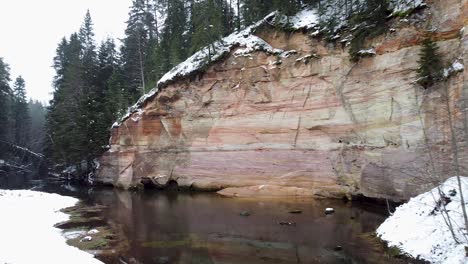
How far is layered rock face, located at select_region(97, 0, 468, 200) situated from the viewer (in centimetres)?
1786

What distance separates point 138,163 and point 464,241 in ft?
93.3

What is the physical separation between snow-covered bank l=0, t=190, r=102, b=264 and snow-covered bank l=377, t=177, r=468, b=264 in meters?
8.64

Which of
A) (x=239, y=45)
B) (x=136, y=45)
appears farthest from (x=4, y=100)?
(x=239, y=45)

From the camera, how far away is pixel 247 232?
14.7 meters

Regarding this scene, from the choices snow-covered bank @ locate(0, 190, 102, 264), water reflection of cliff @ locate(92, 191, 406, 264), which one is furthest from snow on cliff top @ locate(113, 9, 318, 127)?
snow-covered bank @ locate(0, 190, 102, 264)

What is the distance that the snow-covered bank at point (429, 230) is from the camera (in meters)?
9.21

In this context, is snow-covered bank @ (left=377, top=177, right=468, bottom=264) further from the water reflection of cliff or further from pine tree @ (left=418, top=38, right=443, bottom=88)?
pine tree @ (left=418, top=38, right=443, bottom=88)

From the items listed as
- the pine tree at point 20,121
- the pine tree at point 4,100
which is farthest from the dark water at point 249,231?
the pine tree at point 20,121

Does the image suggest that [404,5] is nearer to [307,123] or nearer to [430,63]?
[430,63]

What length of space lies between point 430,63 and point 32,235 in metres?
17.7

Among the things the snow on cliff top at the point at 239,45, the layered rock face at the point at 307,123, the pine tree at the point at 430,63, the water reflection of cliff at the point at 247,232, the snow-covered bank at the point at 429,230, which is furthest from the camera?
the snow on cliff top at the point at 239,45

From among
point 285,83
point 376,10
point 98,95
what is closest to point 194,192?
point 285,83

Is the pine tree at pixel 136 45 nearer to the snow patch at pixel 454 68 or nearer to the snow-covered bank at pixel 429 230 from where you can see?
the snow patch at pixel 454 68

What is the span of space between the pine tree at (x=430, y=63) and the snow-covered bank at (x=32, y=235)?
52.5ft
